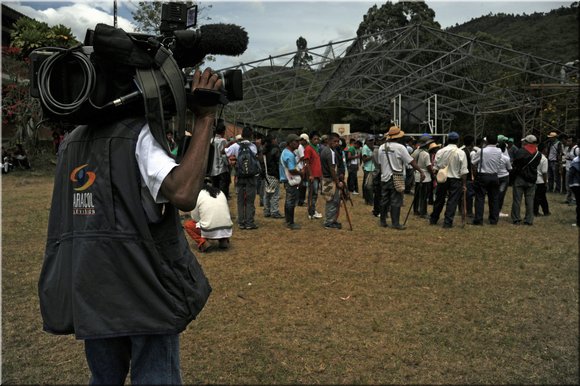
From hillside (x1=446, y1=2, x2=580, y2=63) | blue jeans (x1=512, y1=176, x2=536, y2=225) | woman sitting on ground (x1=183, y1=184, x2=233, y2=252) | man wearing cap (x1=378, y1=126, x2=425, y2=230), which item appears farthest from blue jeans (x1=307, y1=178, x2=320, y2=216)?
hillside (x1=446, y1=2, x2=580, y2=63)

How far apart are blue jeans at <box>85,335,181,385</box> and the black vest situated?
0.10 metres

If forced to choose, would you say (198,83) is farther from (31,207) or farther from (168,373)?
(31,207)

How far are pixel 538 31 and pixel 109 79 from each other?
44.6 metres

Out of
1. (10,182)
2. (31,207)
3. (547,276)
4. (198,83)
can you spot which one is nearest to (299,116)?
(10,182)

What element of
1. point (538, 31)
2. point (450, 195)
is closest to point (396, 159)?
point (450, 195)

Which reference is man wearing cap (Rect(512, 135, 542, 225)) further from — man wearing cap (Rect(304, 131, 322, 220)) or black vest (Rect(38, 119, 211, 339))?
black vest (Rect(38, 119, 211, 339))

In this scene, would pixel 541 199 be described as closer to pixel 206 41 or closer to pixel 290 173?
pixel 290 173

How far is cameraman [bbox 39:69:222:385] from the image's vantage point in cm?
146

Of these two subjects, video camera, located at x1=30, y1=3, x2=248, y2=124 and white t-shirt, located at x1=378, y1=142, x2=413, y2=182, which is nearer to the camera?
video camera, located at x1=30, y1=3, x2=248, y2=124

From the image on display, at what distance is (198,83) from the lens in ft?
5.20

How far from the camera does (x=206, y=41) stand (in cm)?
172

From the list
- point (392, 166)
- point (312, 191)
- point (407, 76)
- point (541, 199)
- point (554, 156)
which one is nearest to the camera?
point (392, 166)

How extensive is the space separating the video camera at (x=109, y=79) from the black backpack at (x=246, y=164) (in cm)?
614

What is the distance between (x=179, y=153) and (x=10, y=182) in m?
19.0
